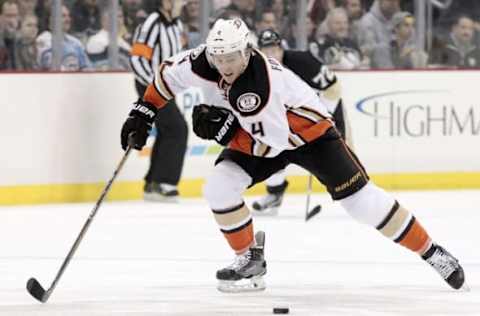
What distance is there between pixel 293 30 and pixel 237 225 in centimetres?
551

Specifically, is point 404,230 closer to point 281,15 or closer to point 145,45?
point 145,45

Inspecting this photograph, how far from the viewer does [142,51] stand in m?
10.0

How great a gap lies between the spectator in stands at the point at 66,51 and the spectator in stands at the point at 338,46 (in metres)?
1.87

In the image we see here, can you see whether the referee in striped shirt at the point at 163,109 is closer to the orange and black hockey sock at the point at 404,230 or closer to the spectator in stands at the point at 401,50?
the spectator in stands at the point at 401,50

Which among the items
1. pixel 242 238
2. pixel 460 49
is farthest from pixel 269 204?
pixel 242 238

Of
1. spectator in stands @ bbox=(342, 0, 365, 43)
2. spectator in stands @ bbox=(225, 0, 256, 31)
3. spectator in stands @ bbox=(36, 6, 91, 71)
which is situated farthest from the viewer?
spectator in stands @ bbox=(342, 0, 365, 43)

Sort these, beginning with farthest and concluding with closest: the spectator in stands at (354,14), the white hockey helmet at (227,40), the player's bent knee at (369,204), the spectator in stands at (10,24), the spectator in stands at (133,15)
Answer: the spectator in stands at (354,14) → the spectator in stands at (133,15) → the spectator in stands at (10,24) → the player's bent knee at (369,204) → the white hockey helmet at (227,40)

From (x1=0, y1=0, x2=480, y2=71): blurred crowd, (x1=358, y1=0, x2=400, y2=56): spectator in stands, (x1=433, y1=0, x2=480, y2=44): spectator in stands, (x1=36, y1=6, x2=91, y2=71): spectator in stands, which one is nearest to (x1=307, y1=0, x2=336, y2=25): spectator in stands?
(x1=0, y1=0, x2=480, y2=71): blurred crowd

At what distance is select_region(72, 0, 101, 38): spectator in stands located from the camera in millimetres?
10094

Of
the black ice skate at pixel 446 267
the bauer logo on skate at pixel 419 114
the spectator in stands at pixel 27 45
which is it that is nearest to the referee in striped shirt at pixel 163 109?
the spectator in stands at pixel 27 45

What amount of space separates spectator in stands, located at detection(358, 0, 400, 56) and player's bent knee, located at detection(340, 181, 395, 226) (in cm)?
581

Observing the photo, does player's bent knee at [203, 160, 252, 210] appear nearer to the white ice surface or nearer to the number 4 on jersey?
the number 4 on jersey

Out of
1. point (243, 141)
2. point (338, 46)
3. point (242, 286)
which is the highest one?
point (243, 141)

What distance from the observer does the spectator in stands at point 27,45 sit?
9867mm
